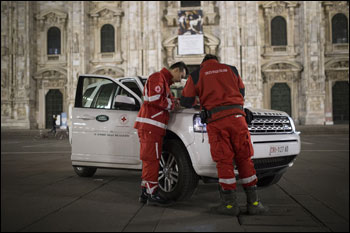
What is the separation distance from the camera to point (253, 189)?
140 inches

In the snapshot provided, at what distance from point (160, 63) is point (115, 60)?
4.30 metres

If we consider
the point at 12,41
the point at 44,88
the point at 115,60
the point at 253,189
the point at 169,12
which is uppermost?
the point at 169,12

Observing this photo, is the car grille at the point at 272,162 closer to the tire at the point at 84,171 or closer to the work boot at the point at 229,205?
the work boot at the point at 229,205

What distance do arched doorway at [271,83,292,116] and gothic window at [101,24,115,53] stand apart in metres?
14.6

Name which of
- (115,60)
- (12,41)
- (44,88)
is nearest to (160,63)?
(115,60)

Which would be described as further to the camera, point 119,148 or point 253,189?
point 119,148

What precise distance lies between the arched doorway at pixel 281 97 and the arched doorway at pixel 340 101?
12.3ft

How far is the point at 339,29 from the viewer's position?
2659cm

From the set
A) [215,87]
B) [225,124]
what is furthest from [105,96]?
[225,124]

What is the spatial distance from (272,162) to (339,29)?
2688cm

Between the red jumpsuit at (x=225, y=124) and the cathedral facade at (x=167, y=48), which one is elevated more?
the cathedral facade at (x=167, y=48)

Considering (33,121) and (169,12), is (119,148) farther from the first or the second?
(33,121)

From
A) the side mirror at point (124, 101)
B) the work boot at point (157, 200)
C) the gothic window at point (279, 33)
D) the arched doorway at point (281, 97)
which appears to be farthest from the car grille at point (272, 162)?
the gothic window at point (279, 33)

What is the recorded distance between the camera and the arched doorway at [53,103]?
2862cm
